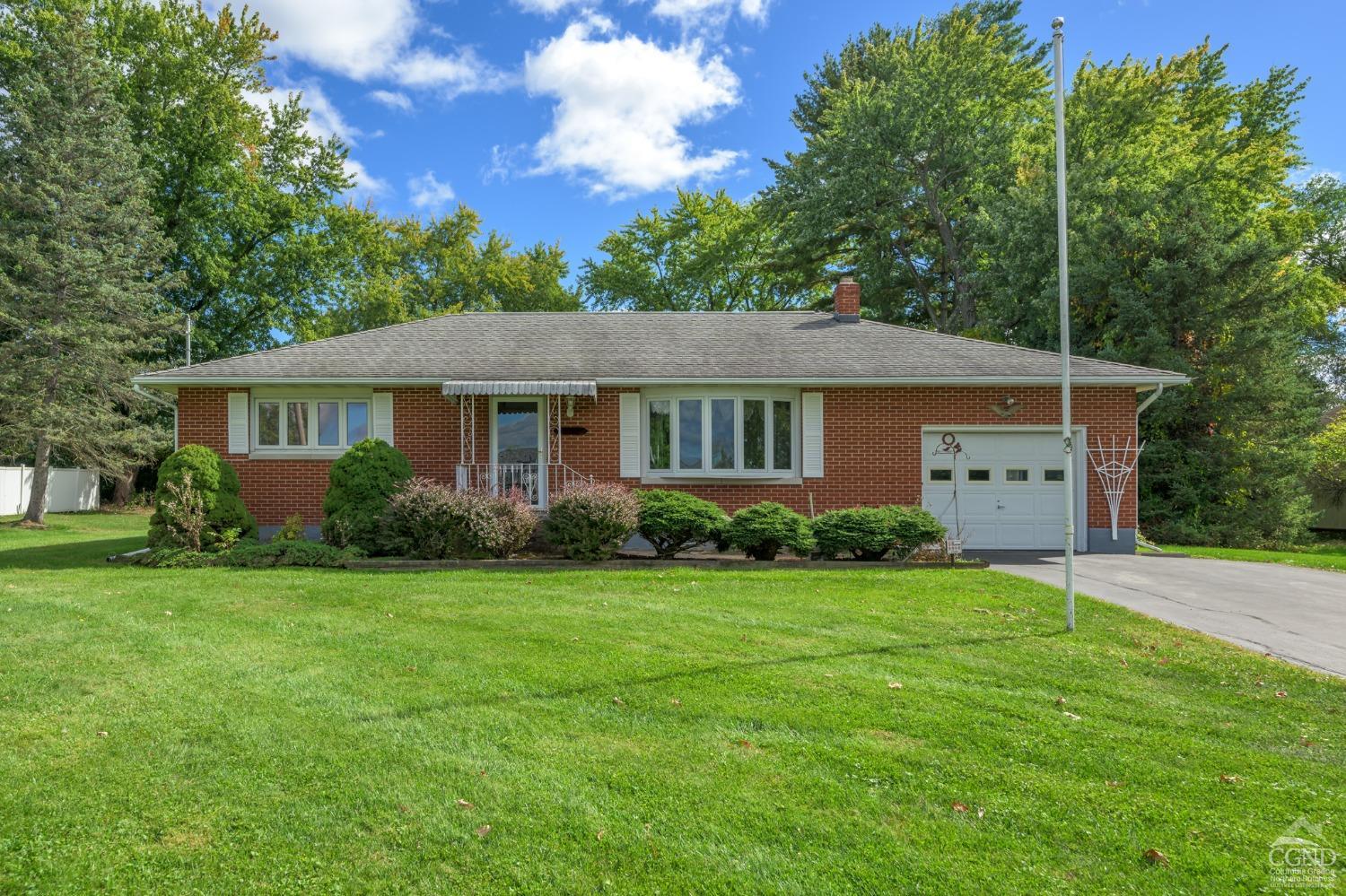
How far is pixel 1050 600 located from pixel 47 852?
8870 millimetres

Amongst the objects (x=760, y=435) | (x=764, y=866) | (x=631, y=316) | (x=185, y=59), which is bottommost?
(x=764, y=866)

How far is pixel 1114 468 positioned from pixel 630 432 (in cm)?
913

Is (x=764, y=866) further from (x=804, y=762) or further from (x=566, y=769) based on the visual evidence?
(x=566, y=769)

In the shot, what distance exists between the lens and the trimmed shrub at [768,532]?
10.6 meters

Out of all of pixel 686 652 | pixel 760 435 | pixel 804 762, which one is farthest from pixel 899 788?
pixel 760 435

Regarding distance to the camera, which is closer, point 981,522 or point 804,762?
point 804,762

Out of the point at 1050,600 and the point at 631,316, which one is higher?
the point at 631,316

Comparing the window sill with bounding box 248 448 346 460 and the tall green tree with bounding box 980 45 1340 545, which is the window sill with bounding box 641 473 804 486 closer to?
the window sill with bounding box 248 448 346 460

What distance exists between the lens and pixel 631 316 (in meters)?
17.4

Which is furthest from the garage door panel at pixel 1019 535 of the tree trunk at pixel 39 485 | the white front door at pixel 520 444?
the tree trunk at pixel 39 485

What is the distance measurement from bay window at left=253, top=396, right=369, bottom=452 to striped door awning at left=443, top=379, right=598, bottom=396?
2.31 metres

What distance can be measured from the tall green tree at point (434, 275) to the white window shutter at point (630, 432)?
956 inches

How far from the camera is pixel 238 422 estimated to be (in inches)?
522

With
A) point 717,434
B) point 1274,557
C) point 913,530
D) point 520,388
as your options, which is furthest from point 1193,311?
point 520,388
